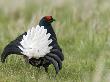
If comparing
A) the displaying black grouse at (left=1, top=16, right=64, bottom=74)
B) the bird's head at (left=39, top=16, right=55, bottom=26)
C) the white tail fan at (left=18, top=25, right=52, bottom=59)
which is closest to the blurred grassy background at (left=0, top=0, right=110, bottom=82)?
the displaying black grouse at (left=1, top=16, right=64, bottom=74)

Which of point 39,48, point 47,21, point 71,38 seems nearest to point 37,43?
point 39,48

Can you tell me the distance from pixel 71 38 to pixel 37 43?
160 inches

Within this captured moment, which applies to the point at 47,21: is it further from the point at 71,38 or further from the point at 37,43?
the point at 71,38

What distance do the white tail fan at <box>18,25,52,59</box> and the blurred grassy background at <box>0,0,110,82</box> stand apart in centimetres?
35

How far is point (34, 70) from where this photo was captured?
8344mm

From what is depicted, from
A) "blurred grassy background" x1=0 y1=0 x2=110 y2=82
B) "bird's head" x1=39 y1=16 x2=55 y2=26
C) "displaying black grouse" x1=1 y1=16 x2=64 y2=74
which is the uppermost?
Result: "bird's head" x1=39 y1=16 x2=55 y2=26

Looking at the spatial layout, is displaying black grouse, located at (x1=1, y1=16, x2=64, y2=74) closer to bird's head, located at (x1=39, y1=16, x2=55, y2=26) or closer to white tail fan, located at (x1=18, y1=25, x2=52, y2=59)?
white tail fan, located at (x1=18, y1=25, x2=52, y2=59)

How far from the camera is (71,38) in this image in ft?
38.2

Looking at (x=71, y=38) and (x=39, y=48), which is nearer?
(x=39, y=48)

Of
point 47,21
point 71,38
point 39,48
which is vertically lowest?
point 71,38

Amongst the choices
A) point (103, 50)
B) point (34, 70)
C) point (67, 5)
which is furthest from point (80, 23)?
point (34, 70)

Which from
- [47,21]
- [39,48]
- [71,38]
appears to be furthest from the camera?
[71,38]

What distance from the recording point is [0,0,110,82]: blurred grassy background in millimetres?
8109

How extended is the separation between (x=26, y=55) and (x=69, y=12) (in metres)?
7.35
